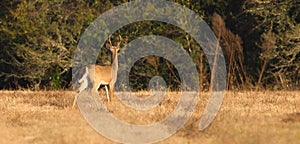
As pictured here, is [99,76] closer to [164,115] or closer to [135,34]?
[164,115]

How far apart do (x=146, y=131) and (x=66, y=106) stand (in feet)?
12.1

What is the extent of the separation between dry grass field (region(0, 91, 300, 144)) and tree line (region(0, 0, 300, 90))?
219 inches

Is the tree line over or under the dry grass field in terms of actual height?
over

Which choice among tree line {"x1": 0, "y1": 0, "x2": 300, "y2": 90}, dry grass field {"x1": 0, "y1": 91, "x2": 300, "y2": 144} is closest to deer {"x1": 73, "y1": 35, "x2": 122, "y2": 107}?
dry grass field {"x1": 0, "y1": 91, "x2": 300, "y2": 144}

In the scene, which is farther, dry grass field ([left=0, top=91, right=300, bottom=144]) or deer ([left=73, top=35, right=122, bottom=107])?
deer ([left=73, top=35, right=122, bottom=107])

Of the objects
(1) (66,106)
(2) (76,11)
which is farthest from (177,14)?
(1) (66,106)

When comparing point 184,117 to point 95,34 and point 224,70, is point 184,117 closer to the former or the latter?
point 224,70

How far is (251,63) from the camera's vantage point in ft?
68.2

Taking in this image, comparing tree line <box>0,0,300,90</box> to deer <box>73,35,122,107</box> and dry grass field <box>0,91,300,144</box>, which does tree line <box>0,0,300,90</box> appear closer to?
deer <box>73,35,122,107</box>

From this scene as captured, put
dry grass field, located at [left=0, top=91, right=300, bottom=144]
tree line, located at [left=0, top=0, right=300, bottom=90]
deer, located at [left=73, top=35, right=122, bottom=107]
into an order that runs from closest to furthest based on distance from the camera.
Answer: dry grass field, located at [left=0, top=91, right=300, bottom=144] < deer, located at [left=73, top=35, right=122, bottom=107] < tree line, located at [left=0, top=0, right=300, bottom=90]

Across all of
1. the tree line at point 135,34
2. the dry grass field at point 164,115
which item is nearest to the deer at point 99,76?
the dry grass field at point 164,115

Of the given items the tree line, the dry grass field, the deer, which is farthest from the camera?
the tree line

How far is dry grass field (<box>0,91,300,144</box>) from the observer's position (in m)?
9.12

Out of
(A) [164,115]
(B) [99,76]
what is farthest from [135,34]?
(A) [164,115]
